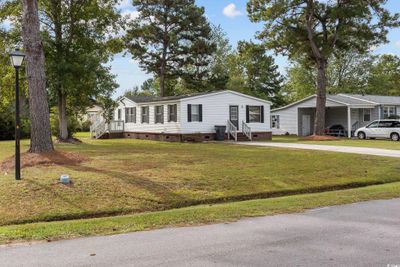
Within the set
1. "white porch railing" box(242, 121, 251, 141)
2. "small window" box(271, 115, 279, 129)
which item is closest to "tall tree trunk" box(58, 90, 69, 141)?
"white porch railing" box(242, 121, 251, 141)

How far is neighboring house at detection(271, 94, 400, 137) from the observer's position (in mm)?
35625

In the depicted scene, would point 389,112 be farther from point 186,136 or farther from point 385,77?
point 385,77

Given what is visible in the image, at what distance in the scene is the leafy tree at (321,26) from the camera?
3075 cm

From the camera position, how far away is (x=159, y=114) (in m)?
31.0

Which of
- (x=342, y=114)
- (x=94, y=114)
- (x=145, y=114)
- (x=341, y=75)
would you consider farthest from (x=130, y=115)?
(x=341, y=75)

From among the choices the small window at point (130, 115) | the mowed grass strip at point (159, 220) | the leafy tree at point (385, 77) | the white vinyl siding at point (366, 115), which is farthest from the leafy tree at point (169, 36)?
the mowed grass strip at point (159, 220)

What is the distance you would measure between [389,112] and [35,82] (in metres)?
31.7

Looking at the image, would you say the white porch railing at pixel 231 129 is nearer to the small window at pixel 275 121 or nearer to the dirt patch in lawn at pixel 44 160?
the small window at pixel 275 121

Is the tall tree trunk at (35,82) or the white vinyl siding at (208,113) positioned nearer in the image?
the tall tree trunk at (35,82)

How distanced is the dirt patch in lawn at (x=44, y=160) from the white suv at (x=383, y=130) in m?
22.8

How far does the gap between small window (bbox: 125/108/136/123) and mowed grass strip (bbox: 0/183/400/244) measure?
26.5 metres

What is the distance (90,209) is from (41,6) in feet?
66.4

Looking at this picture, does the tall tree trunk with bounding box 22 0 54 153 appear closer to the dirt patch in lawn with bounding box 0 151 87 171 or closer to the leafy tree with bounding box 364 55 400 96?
the dirt patch in lawn with bounding box 0 151 87 171

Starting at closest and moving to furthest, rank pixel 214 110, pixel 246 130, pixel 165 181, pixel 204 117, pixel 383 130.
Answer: pixel 165 181
pixel 204 117
pixel 214 110
pixel 246 130
pixel 383 130
